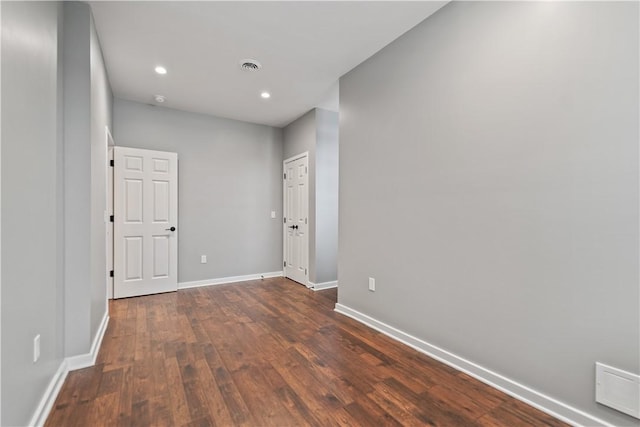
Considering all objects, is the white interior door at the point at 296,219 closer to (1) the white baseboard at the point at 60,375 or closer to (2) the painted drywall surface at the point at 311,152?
(2) the painted drywall surface at the point at 311,152

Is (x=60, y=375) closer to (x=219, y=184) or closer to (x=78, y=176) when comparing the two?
(x=78, y=176)

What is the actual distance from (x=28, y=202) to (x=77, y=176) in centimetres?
83

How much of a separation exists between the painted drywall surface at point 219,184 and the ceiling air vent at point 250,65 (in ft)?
6.09

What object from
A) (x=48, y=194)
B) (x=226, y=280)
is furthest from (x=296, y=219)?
(x=48, y=194)

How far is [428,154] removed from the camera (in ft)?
7.87

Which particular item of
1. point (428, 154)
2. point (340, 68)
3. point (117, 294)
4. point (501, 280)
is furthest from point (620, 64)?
point (117, 294)

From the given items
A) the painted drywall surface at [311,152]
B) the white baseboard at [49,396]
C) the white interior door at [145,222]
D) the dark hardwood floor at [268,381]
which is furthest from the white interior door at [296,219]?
the white baseboard at [49,396]

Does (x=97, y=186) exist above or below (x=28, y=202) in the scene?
above

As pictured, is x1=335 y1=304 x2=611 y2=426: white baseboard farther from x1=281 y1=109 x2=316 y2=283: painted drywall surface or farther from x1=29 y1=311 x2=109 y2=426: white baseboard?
x1=29 y1=311 x2=109 y2=426: white baseboard

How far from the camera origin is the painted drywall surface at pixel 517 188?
1465 millimetres

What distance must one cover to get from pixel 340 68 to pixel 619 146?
248cm

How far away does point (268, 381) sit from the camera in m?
1.99

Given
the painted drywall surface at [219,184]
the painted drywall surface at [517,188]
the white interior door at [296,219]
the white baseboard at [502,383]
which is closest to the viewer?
the painted drywall surface at [517,188]

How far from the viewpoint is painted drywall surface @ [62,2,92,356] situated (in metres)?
2.17
